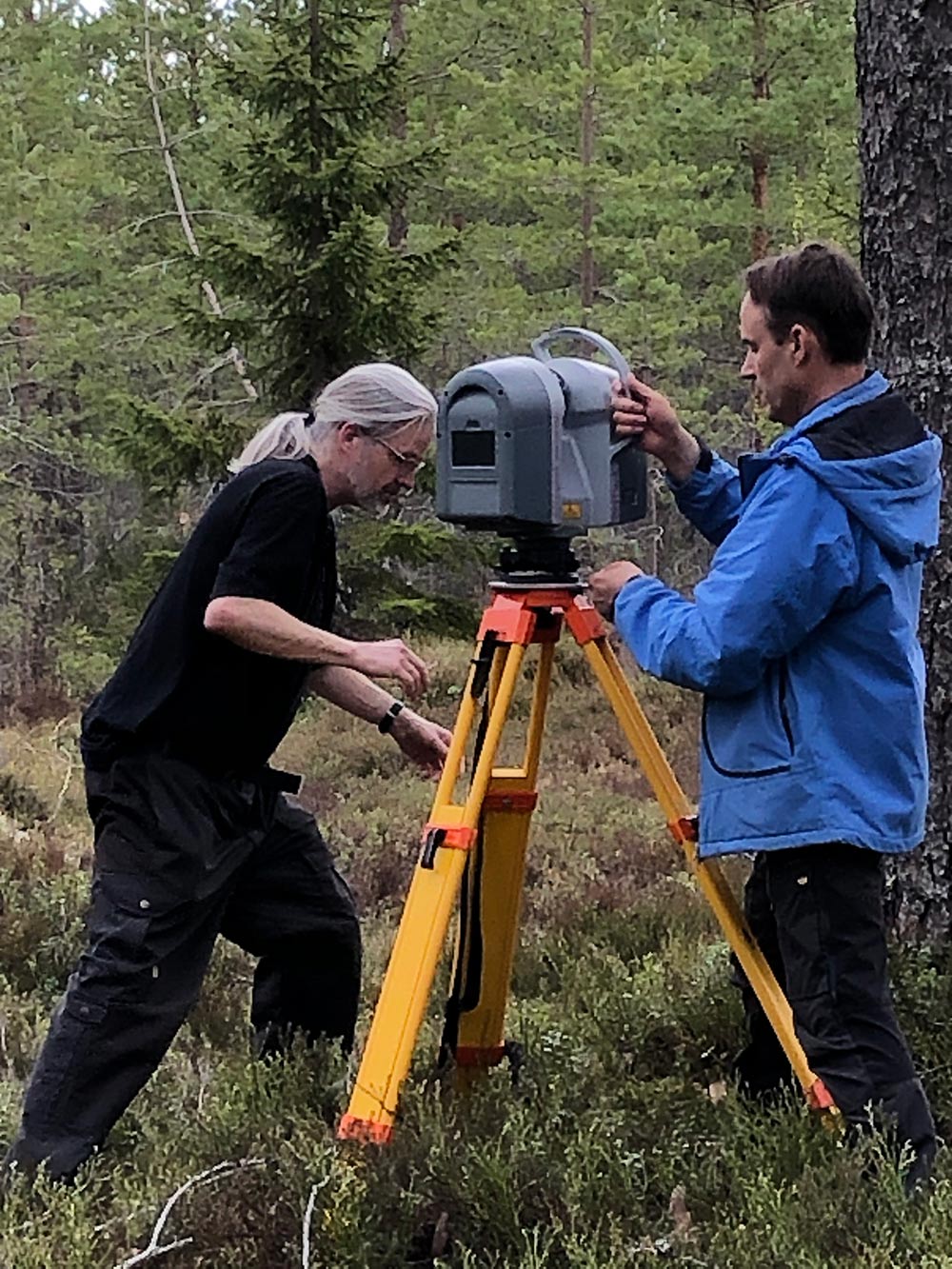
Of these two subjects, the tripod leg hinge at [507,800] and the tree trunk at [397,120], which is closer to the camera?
the tripod leg hinge at [507,800]

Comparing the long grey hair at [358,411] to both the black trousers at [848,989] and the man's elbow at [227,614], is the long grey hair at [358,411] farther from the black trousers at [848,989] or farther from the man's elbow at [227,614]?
the black trousers at [848,989]

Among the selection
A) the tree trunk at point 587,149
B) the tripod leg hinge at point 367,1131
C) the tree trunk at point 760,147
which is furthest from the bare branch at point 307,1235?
the tree trunk at point 587,149

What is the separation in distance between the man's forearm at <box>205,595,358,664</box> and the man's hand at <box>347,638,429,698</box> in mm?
24

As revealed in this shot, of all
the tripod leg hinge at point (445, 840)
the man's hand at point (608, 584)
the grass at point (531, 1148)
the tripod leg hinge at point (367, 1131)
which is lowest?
the grass at point (531, 1148)

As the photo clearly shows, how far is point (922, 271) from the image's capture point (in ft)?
14.3

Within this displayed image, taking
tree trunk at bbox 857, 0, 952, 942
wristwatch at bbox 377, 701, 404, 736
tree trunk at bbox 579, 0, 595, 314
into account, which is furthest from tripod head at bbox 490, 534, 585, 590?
tree trunk at bbox 579, 0, 595, 314

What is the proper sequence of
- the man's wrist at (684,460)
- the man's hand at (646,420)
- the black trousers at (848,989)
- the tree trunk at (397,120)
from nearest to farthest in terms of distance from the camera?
the black trousers at (848,989) → the man's hand at (646,420) → the man's wrist at (684,460) → the tree trunk at (397,120)

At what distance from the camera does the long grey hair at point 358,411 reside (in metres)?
3.60

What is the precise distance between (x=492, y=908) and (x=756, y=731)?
88 centimetres

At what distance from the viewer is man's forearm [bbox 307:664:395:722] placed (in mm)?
4035

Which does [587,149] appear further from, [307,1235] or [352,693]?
[307,1235]

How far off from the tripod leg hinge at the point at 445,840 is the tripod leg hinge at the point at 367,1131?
1.81 feet

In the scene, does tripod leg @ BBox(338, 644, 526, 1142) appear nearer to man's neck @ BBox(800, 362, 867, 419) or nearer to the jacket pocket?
the jacket pocket

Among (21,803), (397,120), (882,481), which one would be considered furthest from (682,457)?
(397,120)
